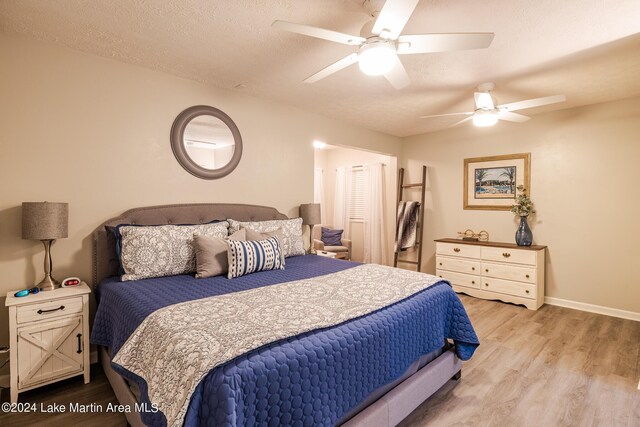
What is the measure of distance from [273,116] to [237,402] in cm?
315

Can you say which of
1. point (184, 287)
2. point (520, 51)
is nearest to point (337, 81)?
point (520, 51)

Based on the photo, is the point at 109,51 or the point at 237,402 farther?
the point at 109,51

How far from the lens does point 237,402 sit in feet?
3.46

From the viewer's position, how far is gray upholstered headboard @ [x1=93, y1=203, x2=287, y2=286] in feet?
8.19

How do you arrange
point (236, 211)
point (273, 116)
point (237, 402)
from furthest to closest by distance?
point (273, 116)
point (236, 211)
point (237, 402)

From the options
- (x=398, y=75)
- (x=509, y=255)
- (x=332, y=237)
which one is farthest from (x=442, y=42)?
(x=332, y=237)

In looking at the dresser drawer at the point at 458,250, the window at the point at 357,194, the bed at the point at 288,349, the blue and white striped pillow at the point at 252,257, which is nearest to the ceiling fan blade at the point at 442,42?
the bed at the point at 288,349

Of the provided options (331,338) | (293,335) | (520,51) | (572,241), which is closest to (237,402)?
(293,335)

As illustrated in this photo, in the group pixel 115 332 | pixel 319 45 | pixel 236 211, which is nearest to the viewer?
pixel 115 332

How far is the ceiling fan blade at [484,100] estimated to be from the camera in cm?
304

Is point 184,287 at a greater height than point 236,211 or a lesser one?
lesser

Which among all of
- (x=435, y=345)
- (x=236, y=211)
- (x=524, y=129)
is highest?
(x=524, y=129)

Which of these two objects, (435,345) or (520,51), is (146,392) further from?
(520,51)

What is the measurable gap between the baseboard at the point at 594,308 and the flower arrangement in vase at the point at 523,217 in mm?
785
